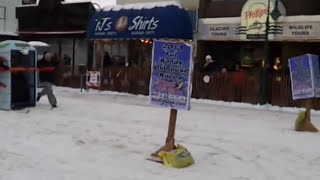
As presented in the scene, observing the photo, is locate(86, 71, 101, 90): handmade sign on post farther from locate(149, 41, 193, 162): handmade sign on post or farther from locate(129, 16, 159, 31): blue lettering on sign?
locate(149, 41, 193, 162): handmade sign on post

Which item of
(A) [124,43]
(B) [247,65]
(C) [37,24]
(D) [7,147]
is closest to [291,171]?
(D) [7,147]

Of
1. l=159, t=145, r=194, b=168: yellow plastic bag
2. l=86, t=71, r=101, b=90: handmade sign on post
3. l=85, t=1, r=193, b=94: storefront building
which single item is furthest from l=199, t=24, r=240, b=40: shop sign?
l=159, t=145, r=194, b=168: yellow plastic bag

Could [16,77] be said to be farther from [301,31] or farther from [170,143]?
[301,31]

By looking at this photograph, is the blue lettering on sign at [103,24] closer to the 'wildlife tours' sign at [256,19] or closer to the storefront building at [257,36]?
the storefront building at [257,36]

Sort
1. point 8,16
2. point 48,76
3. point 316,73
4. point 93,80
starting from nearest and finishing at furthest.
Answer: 1. point 316,73
2. point 48,76
3. point 93,80
4. point 8,16

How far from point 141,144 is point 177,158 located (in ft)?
5.99

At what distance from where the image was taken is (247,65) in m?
25.4

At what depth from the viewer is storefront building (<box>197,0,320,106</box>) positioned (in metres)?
19.8

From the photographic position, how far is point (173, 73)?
9.29 m

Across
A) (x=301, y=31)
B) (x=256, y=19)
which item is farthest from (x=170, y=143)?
(x=256, y=19)

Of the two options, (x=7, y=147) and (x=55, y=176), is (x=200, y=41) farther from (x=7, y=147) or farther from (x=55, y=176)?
(x=55, y=176)

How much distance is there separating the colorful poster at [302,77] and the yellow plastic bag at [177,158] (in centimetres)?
522

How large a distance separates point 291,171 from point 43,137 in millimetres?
4728

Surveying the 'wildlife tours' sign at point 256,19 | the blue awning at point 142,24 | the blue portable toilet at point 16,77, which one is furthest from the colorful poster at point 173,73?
the blue awning at point 142,24
